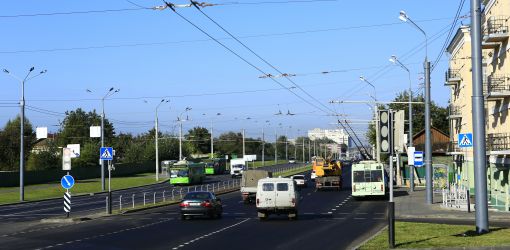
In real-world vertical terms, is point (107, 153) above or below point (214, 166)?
above

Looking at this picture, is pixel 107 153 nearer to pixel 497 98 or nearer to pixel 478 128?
pixel 497 98

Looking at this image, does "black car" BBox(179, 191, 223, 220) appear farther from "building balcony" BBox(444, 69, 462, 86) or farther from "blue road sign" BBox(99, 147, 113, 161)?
"building balcony" BBox(444, 69, 462, 86)

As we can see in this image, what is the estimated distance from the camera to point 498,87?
39000 mm

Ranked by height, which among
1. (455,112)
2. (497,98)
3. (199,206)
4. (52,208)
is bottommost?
(52,208)

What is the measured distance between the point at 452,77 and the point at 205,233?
41.4 metres

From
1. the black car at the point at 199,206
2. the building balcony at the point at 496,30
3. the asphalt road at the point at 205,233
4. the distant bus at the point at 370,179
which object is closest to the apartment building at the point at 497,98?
the building balcony at the point at 496,30

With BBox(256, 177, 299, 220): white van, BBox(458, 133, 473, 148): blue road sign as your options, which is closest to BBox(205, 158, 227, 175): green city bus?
BBox(256, 177, 299, 220): white van

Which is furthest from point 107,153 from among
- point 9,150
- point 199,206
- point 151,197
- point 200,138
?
point 200,138

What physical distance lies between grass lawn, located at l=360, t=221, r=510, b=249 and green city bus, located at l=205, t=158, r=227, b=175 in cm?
8880

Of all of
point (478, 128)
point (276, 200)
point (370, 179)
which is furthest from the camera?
point (370, 179)

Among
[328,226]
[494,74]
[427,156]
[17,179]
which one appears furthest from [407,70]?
[17,179]

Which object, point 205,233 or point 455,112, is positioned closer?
point 205,233

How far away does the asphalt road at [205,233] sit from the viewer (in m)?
20.0

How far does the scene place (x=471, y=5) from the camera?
19.2 metres
